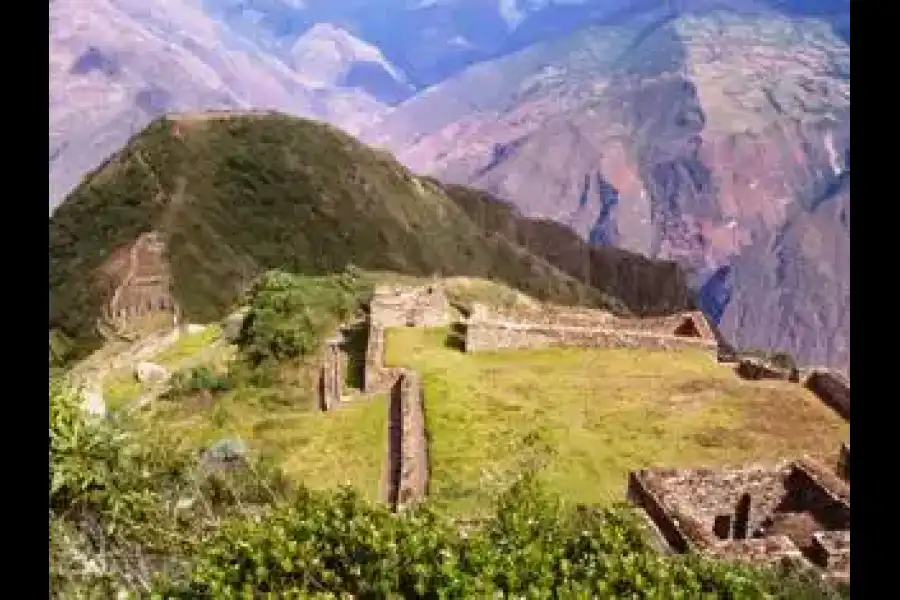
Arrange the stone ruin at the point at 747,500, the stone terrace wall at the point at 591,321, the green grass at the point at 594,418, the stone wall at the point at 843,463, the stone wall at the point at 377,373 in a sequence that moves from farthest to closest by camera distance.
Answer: the stone terrace wall at the point at 591,321 < the stone wall at the point at 377,373 < the green grass at the point at 594,418 < the stone wall at the point at 843,463 < the stone ruin at the point at 747,500

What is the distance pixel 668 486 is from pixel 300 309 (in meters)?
16.8

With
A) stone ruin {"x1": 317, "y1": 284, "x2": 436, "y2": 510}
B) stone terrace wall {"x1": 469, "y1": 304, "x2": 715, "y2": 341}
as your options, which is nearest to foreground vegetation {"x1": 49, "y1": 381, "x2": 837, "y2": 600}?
stone ruin {"x1": 317, "y1": 284, "x2": 436, "y2": 510}

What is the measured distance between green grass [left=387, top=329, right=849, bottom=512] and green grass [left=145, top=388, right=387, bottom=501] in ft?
4.15

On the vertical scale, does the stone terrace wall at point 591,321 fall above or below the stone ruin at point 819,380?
above

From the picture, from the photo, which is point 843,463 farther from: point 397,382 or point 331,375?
point 331,375

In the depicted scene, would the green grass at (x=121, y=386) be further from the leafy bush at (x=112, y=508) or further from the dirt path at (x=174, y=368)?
the leafy bush at (x=112, y=508)

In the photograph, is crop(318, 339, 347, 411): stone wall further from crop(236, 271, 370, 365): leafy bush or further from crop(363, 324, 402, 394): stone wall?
crop(236, 271, 370, 365): leafy bush

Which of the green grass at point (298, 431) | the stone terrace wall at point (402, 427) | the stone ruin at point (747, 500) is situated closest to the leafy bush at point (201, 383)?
the green grass at point (298, 431)

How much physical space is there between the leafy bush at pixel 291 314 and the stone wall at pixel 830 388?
12261 millimetres

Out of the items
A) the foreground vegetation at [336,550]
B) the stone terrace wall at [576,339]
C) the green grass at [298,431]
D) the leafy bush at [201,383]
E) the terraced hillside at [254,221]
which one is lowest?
the green grass at [298,431]

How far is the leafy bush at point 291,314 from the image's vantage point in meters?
29.2

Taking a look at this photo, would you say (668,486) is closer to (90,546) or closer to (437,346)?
(90,546)

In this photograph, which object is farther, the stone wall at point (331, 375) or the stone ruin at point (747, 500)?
the stone wall at point (331, 375)
